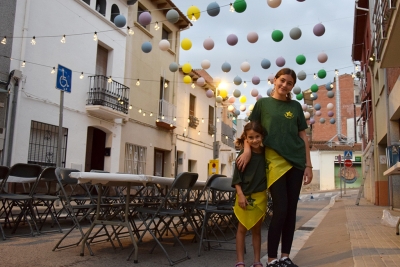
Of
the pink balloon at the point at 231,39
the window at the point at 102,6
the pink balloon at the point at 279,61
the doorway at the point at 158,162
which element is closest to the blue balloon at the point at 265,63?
the pink balloon at the point at 279,61

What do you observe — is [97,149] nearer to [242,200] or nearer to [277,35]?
[277,35]

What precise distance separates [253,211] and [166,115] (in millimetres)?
16171

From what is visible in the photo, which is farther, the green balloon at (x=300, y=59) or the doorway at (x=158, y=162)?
Result: the doorway at (x=158, y=162)

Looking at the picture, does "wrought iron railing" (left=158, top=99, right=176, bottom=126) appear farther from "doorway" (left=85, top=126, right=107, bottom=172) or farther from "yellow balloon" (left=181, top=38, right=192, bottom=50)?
"yellow balloon" (left=181, top=38, right=192, bottom=50)

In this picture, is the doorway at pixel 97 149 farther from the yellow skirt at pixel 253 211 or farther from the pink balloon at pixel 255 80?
the yellow skirt at pixel 253 211

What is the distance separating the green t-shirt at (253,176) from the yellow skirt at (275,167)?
5cm

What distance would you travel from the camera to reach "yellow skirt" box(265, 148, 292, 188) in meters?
3.19

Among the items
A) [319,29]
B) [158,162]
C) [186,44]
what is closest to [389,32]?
[319,29]

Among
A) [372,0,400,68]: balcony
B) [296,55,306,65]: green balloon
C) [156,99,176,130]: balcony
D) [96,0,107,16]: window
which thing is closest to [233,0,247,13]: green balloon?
[372,0,400,68]: balcony

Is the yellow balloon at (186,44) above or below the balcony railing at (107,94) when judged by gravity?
above

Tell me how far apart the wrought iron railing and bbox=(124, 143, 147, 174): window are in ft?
6.66

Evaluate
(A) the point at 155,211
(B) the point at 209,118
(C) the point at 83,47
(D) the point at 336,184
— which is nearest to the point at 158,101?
(C) the point at 83,47

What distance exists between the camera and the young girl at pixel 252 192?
127 inches

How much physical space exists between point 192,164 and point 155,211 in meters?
19.3
